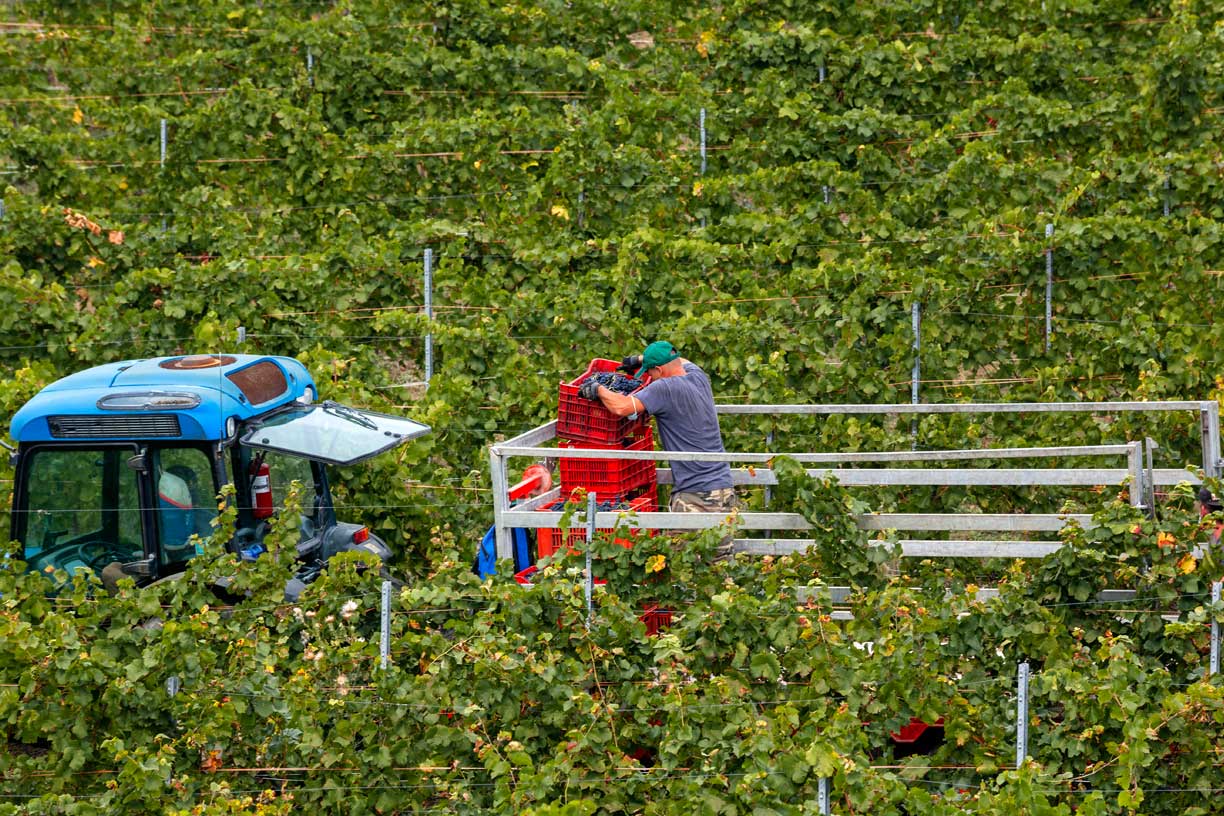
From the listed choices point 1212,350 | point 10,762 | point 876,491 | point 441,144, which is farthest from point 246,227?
point 1212,350

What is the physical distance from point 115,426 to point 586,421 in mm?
2220

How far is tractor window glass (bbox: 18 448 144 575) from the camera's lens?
680 centimetres

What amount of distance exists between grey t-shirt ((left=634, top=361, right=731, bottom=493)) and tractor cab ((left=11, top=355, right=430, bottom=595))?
4.19ft

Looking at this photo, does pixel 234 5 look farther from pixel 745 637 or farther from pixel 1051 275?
pixel 745 637

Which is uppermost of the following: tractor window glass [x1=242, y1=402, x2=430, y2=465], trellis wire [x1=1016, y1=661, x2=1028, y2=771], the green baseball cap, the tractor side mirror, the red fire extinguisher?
the green baseball cap

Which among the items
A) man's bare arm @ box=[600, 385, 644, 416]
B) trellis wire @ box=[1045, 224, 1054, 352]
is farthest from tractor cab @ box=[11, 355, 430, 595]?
trellis wire @ box=[1045, 224, 1054, 352]

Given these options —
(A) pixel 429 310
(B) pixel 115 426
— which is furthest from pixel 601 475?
(A) pixel 429 310

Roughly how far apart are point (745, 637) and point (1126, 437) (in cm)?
362

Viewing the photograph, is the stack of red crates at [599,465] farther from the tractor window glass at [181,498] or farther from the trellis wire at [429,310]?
the trellis wire at [429,310]

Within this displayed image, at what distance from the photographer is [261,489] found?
6945 mm

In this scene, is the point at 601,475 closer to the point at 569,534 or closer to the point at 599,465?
the point at 599,465

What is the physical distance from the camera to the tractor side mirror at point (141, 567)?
6.71m

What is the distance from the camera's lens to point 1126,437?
8.84 metres

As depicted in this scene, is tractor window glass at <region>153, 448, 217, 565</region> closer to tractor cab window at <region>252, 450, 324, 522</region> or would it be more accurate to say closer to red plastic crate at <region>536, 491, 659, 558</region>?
tractor cab window at <region>252, 450, 324, 522</region>
